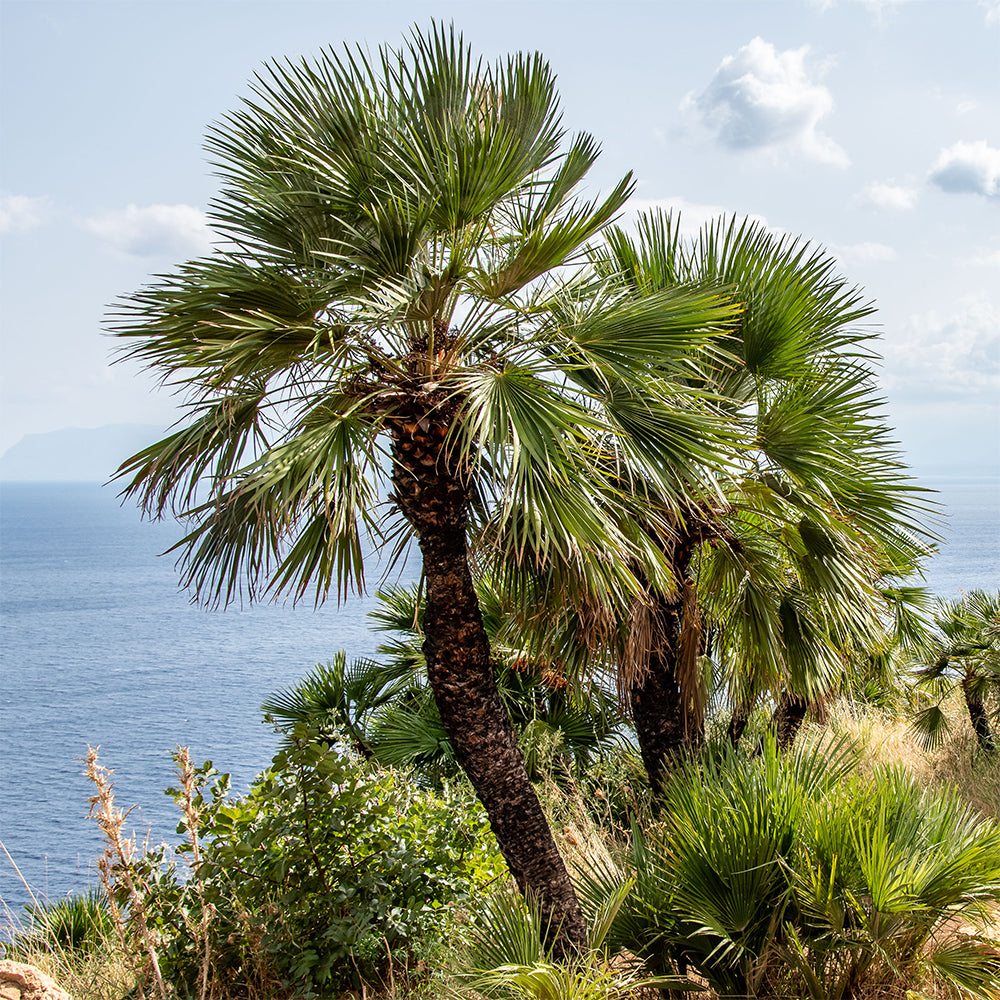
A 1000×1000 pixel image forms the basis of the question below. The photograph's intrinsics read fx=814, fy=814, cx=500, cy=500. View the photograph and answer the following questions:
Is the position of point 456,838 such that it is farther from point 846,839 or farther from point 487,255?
point 487,255

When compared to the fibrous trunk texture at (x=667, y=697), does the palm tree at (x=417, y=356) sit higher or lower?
higher

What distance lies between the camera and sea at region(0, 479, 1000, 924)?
1570 centimetres

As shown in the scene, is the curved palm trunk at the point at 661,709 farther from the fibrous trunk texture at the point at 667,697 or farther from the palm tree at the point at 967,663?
the palm tree at the point at 967,663

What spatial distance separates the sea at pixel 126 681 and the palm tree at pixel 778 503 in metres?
0.59

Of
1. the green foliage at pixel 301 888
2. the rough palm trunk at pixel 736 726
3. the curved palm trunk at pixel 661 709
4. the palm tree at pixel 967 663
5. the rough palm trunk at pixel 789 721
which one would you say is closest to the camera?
the green foliage at pixel 301 888

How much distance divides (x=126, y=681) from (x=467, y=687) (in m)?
28.8

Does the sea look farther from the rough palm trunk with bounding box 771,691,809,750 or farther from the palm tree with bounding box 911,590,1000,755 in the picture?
the rough palm trunk with bounding box 771,691,809,750

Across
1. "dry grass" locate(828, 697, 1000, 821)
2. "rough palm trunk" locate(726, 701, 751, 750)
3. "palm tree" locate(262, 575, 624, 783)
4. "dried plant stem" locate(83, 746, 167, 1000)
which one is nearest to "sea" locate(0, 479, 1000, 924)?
"dried plant stem" locate(83, 746, 167, 1000)

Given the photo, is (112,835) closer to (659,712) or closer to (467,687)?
(467,687)

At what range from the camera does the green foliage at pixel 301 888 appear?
4152 millimetres

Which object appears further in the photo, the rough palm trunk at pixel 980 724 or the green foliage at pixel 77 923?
the rough palm trunk at pixel 980 724

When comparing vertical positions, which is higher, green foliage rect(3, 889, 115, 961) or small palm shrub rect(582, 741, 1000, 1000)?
small palm shrub rect(582, 741, 1000, 1000)

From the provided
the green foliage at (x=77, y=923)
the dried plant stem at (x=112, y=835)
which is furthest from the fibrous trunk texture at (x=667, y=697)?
the green foliage at (x=77, y=923)

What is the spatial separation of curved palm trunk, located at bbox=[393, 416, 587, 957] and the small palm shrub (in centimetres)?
36
